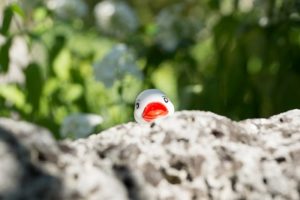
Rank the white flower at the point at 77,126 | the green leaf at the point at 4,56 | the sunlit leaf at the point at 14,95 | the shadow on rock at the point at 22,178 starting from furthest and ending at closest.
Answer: the sunlit leaf at the point at 14,95, the green leaf at the point at 4,56, the white flower at the point at 77,126, the shadow on rock at the point at 22,178

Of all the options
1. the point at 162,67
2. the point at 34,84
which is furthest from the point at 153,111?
the point at 162,67

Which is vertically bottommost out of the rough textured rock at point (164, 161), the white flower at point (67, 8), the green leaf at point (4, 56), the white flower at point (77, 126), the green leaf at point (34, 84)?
the rough textured rock at point (164, 161)

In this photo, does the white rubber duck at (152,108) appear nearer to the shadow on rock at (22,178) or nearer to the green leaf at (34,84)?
the shadow on rock at (22,178)

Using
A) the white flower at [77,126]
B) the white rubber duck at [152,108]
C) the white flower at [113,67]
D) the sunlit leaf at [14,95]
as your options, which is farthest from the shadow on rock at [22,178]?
the sunlit leaf at [14,95]

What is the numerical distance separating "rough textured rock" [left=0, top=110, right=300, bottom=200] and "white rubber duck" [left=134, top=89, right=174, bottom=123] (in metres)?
0.14

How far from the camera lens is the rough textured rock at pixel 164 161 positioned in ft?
3.38

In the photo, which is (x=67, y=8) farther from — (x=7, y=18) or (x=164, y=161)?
(x=164, y=161)

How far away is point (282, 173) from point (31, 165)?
385 mm

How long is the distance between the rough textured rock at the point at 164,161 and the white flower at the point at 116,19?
270 cm

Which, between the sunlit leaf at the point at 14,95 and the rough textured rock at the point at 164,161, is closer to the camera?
the rough textured rock at the point at 164,161

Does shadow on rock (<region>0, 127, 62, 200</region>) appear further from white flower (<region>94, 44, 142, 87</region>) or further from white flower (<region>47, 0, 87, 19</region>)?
white flower (<region>47, 0, 87, 19</region>)

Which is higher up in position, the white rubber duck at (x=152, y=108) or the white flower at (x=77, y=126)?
the white flower at (x=77, y=126)

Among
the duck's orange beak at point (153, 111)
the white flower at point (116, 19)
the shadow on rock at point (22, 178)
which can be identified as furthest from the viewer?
the white flower at point (116, 19)

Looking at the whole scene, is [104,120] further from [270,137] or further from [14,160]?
[14,160]
